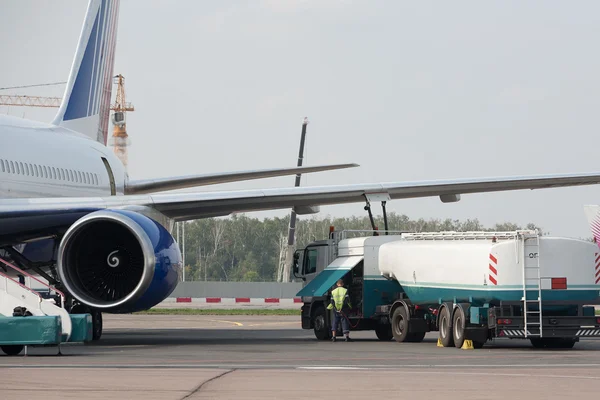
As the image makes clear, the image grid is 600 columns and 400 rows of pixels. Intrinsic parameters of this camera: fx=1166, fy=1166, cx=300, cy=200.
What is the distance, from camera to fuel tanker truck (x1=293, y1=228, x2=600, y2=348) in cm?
1842

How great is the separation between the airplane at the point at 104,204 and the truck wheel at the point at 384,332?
255cm

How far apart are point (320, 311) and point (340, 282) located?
140 cm

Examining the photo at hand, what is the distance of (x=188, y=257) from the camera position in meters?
98.6

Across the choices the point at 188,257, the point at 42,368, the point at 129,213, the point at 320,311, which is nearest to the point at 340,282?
the point at 320,311

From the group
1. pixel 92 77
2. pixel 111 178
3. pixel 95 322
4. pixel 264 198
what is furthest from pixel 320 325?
pixel 92 77

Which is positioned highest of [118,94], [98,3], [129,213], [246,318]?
[118,94]

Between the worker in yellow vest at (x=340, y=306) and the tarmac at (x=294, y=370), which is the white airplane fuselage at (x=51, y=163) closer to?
the tarmac at (x=294, y=370)

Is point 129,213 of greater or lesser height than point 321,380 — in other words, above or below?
above

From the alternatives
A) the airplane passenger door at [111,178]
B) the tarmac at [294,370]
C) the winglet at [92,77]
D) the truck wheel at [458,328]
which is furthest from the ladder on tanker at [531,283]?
the winglet at [92,77]

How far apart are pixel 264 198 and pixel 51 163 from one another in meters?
4.32

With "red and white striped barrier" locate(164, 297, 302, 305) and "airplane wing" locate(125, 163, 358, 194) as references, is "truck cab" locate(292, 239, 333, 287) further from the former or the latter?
"red and white striped barrier" locate(164, 297, 302, 305)

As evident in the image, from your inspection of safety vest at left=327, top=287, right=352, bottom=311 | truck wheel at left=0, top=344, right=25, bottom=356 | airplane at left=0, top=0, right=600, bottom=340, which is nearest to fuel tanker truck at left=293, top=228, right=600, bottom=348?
safety vest at left=327, top=287, right=352, bottom=311

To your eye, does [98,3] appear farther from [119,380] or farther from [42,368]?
[119,380]

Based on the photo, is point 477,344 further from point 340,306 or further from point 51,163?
point 51,163
